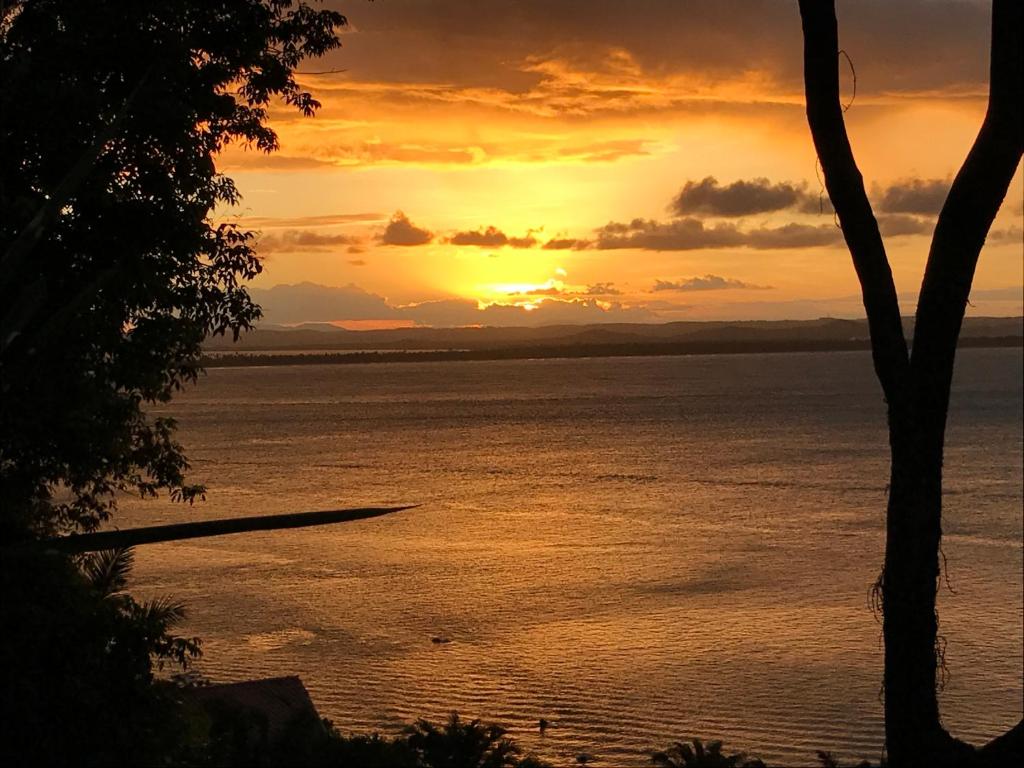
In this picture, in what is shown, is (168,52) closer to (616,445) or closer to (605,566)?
(605,566)

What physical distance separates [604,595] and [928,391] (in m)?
56.7

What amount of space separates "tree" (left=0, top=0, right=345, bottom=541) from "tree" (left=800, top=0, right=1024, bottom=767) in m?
6.59

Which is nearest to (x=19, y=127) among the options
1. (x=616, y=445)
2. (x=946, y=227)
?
(x=946, y=227)

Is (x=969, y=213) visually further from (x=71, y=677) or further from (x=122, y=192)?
(x=122, y=192)

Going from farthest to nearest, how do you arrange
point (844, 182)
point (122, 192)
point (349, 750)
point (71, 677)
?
1. point (122, 192)
2. point (349, 750)
3. point (844, 182)
4. point (71, 677)

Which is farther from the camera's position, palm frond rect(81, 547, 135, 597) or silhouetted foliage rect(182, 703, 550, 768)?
palm frond rect(81, 547, 135, 597)

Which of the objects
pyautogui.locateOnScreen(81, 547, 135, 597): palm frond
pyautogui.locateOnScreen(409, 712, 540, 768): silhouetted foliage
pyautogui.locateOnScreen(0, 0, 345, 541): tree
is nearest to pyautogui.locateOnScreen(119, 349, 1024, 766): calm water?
pyautogui.locateOnScreen(0, 0, 345, 541): tree

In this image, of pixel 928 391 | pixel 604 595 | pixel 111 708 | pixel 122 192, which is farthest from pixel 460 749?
pixel 604 595

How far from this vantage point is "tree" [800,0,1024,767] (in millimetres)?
7969

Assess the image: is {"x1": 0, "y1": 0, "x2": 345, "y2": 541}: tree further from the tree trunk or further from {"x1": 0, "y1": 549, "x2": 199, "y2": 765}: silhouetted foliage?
the tree trunk

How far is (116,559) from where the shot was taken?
9.37 m

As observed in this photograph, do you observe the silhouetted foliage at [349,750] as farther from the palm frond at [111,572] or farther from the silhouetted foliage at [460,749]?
the palm frond at [111,572]

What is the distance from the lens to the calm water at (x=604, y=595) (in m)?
45.6

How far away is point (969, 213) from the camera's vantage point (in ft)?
26.5
